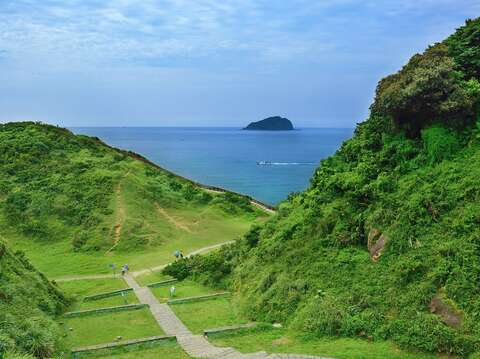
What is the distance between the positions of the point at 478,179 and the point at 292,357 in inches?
381

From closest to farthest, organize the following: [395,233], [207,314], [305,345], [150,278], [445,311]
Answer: [445,311] → [305,345] → [395,233] → [207,314] → [150,278]

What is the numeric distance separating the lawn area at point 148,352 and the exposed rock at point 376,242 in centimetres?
830

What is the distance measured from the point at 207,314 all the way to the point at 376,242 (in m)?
7.94

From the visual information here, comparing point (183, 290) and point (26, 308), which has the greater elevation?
point (26, 308)

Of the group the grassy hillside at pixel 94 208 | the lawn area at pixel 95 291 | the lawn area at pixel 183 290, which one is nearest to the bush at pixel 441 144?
the lawn area at pixel 183 290

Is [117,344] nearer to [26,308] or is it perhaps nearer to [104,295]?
[26,308]

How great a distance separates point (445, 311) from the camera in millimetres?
15219

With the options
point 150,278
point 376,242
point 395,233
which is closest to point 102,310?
point 150,278

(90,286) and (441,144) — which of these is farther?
(90,286)

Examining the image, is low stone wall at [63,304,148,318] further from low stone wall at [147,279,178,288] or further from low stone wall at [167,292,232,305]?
low stone wall at [147,279,178,288]

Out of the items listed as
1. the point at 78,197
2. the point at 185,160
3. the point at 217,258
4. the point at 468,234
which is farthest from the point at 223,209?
the point at 185,160

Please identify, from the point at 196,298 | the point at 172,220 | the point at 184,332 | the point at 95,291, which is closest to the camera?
the point at 184,332

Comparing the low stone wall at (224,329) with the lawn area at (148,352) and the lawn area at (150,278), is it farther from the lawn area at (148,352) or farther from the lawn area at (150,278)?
the lawn area at (150,278)

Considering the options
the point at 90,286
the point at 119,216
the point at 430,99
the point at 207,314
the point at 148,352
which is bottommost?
the point at 90,286
